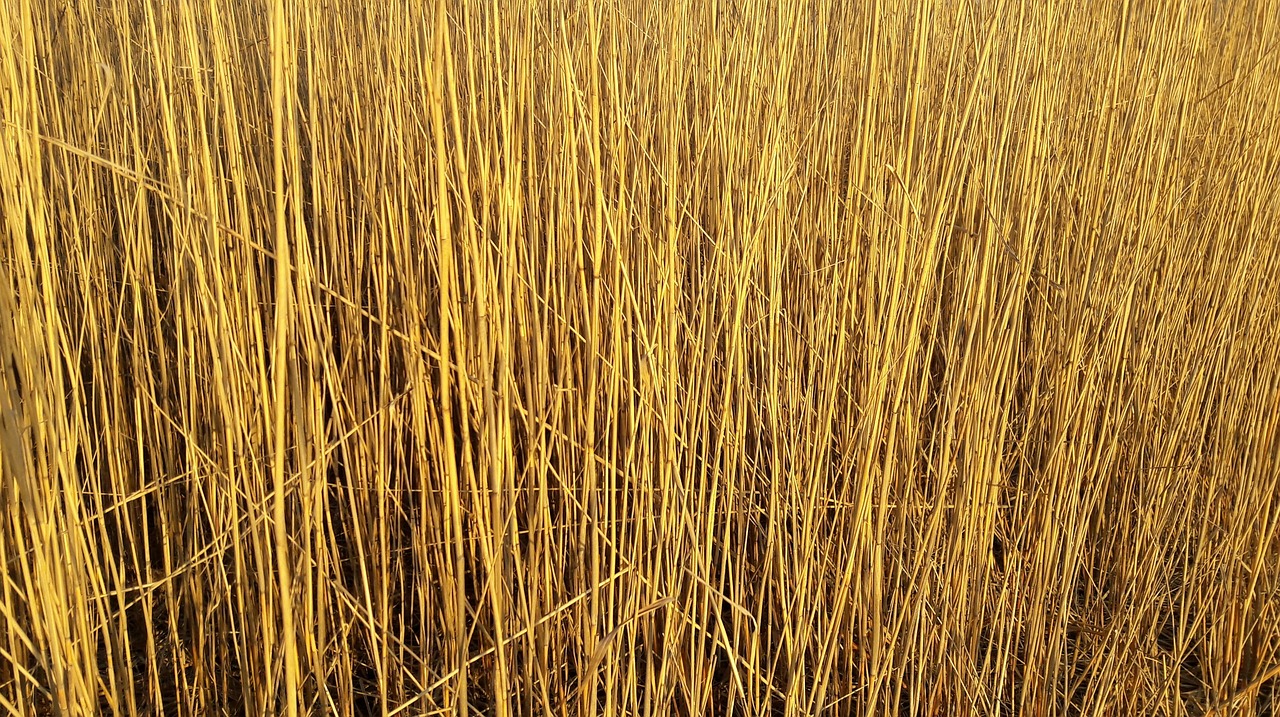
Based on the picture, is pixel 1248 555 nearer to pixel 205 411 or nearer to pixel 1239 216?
pixel 1239 216

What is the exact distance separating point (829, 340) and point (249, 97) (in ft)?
2.83

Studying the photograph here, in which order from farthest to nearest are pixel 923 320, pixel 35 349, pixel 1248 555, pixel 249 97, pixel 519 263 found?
pixel 249 97 → pixel 1248 555 → pixel 923 320 → pixel 519 263 → pixel 35 349

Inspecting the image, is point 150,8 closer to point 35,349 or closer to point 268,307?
point 35,349

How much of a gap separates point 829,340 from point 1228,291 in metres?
0.55

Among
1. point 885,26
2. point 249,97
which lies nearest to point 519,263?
point 885,26

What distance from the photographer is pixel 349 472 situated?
0.94m

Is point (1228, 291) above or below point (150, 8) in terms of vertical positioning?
below

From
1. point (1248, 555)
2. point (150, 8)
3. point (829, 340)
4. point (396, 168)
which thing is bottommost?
point (1248, 555)

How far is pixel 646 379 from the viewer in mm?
823

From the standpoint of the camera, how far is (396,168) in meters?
1.02

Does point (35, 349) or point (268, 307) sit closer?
point (35, 349)

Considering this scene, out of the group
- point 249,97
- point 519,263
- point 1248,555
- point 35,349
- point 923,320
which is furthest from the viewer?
point 249,97

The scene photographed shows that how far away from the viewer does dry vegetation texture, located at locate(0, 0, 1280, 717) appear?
0.73m

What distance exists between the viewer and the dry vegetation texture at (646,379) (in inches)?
28.7
